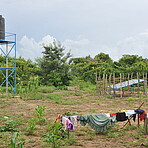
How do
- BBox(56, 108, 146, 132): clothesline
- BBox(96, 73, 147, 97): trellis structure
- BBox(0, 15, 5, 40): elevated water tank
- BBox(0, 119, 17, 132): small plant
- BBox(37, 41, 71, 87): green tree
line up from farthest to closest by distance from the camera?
BBox(37, 41, 71, 87): green tree, BBox(96, 73, 147, 97): trellis structure, BBox(0, 15, 5, 40): elevated water tank, BBox(0, 119, 17, 132): small plant, BBox(56, 108, 146, 132): clothesline

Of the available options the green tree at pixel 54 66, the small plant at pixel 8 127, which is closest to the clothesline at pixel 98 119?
the small plant at pixel 8 127

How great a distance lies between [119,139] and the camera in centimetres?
627

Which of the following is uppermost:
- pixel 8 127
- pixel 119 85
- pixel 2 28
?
pixel 2 28

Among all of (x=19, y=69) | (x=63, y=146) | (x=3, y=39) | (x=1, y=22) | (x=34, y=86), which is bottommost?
(x=63, y=146)

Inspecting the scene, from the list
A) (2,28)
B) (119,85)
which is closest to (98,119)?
(2,28)

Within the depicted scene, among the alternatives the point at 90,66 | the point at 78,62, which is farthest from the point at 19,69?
the point at 78,62

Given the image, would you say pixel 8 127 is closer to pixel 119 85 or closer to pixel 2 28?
pixel 2 28

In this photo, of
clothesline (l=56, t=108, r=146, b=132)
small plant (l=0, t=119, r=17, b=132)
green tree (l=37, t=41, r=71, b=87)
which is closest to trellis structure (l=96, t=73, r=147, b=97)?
green tree (l=37, t=41, r=71, b=87)

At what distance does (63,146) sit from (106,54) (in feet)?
99.6

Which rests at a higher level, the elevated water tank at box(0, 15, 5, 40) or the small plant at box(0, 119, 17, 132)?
the elevated water tank at box(0, 15, 5, 40)

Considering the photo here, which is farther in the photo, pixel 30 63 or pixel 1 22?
pixel 30 63

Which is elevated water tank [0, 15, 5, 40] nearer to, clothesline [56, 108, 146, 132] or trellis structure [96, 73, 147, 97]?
trellis structure [96, 73, 147, 97]

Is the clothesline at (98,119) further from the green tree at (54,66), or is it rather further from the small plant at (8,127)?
the green tree at (54,66)

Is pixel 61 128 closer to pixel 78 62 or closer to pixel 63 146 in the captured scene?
pixel 63 146
